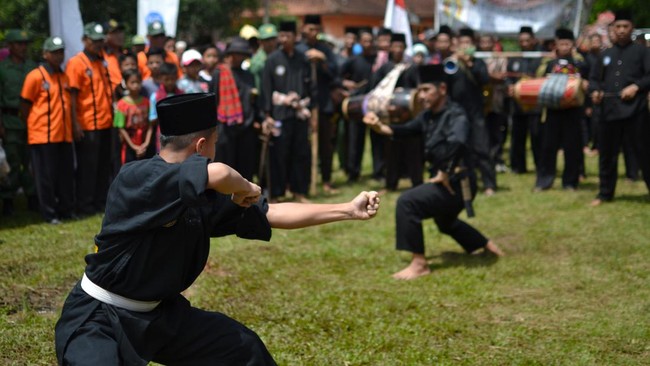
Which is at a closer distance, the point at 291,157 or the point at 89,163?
the point at 89,163

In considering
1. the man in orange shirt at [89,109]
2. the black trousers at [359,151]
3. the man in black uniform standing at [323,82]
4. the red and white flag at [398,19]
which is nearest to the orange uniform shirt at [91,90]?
the man in orange shirt at [89,109]

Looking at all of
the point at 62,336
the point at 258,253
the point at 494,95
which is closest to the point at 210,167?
the point at 62,336

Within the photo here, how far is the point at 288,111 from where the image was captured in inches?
422

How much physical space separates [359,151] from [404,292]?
6.06 meters

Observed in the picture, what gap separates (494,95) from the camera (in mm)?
12500

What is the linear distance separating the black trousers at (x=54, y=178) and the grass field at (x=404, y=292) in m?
0.31

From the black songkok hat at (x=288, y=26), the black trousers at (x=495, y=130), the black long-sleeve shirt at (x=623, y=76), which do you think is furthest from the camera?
the black trousers at (x=495, y=130)

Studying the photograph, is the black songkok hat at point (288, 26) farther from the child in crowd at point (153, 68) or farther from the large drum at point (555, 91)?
the large drum at point (555, 91)

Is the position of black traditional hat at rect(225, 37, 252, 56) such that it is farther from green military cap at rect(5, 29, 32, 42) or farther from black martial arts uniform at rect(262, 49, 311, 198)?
green military cap at rect(5, 29, 32, 42)

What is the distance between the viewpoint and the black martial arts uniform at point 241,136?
1007 centimetres

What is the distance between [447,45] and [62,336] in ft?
30.7

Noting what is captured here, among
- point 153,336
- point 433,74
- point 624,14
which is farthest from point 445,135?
point 153,336

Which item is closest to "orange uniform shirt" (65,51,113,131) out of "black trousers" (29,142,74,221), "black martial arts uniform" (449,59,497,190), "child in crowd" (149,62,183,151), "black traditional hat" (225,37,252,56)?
"black trousers" (29,142,74,221)

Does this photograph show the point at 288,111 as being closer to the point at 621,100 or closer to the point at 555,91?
the point at 555,91
